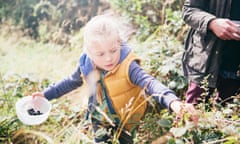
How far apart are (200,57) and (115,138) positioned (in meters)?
0.76

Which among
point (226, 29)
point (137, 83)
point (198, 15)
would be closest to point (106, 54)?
point (137, 83)

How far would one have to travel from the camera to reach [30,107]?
2.78 metres

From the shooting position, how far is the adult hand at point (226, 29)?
2.33 m

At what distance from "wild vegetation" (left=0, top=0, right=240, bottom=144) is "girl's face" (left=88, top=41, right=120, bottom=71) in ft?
1.50

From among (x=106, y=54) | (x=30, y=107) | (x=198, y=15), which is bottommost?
(x=30, y=107)

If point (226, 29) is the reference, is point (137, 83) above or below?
below

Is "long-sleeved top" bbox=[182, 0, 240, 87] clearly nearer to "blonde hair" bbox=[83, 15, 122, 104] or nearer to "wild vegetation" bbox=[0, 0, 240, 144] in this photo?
"wild vegetation" bbox=[0, 0, 240, 144]

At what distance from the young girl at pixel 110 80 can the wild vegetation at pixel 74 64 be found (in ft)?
0.50

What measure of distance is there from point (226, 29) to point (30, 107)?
141 cm

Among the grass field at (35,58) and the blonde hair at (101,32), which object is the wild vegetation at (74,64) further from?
the blonde hair at (101,32)

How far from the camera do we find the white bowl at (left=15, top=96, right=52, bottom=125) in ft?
8.67

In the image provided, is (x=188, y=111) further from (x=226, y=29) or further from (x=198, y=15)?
(x=198, y=15)

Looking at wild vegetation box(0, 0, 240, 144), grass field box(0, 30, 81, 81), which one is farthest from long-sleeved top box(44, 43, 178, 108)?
grass field box(0, 30, 81, 81)

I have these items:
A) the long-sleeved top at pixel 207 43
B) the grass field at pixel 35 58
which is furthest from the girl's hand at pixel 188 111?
the grass field at pixel 35 58
